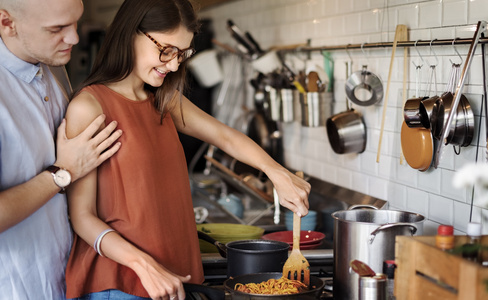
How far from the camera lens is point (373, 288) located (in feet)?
6.05

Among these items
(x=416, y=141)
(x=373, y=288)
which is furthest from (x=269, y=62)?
(x=373, y=288)

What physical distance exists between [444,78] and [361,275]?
3.42 feet

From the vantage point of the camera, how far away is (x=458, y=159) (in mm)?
2482

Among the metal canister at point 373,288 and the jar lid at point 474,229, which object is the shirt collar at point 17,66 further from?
the jar lid at point 474,229

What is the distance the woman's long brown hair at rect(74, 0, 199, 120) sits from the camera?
2.04 meters

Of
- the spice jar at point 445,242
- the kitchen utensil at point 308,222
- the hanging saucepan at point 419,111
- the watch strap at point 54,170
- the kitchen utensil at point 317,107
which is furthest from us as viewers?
the kitchen utensil at point 317,107

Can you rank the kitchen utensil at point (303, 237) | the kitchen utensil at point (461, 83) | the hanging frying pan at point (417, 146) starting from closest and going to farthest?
the kitchen utensil at point (461, 83) < the hanging frying pan at point (417, 146) < the kitchen utensil at point (303, 237)

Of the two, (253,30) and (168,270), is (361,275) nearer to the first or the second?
(168,270)

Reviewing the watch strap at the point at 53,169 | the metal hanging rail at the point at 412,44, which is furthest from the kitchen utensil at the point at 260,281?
the metal hanging rail at the point at 412,44

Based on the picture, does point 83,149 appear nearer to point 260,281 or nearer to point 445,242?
point 260,281

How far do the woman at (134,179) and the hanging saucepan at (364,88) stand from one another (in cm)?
97

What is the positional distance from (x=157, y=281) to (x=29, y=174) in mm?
480

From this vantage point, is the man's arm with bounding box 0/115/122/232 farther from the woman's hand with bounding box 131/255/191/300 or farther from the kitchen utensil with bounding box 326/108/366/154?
the kitchen utensil with bounding box 326/108/366/154

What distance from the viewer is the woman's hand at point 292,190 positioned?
220 cm
